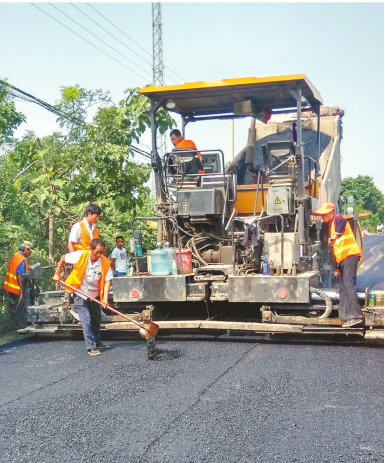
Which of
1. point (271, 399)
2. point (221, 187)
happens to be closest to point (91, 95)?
point (221, 187)

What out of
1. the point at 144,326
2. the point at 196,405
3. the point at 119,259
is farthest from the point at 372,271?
the point at 196,405

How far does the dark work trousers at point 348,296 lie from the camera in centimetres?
605

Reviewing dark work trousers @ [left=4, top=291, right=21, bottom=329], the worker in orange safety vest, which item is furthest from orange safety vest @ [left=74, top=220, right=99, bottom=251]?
dark work trousers @ [left=4, top=291, right=21, bottom=329]

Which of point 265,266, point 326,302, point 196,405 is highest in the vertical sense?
point 265,266

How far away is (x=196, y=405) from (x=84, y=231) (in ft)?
9.94

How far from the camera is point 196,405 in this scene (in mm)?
4234

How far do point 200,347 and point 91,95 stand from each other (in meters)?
4.44

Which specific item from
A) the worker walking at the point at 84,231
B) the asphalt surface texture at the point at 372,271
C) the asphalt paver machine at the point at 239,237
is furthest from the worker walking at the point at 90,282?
the asphalt surface texture at the point at 372,271

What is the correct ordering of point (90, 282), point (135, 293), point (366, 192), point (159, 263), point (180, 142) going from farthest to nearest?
point (366, 192)
point (180, 142)
point (159, 263)
point (135, 293)
point (90, 282)

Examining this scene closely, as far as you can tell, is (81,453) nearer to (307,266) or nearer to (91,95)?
(307,266)

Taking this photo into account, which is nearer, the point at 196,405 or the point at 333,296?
the point at 196,405

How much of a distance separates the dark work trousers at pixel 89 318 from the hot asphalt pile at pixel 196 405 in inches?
7.2

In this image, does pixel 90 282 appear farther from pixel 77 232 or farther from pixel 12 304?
pixel 12 304

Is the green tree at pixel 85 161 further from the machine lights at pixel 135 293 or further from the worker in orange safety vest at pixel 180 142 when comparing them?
the machine lights at pixel 135 293
